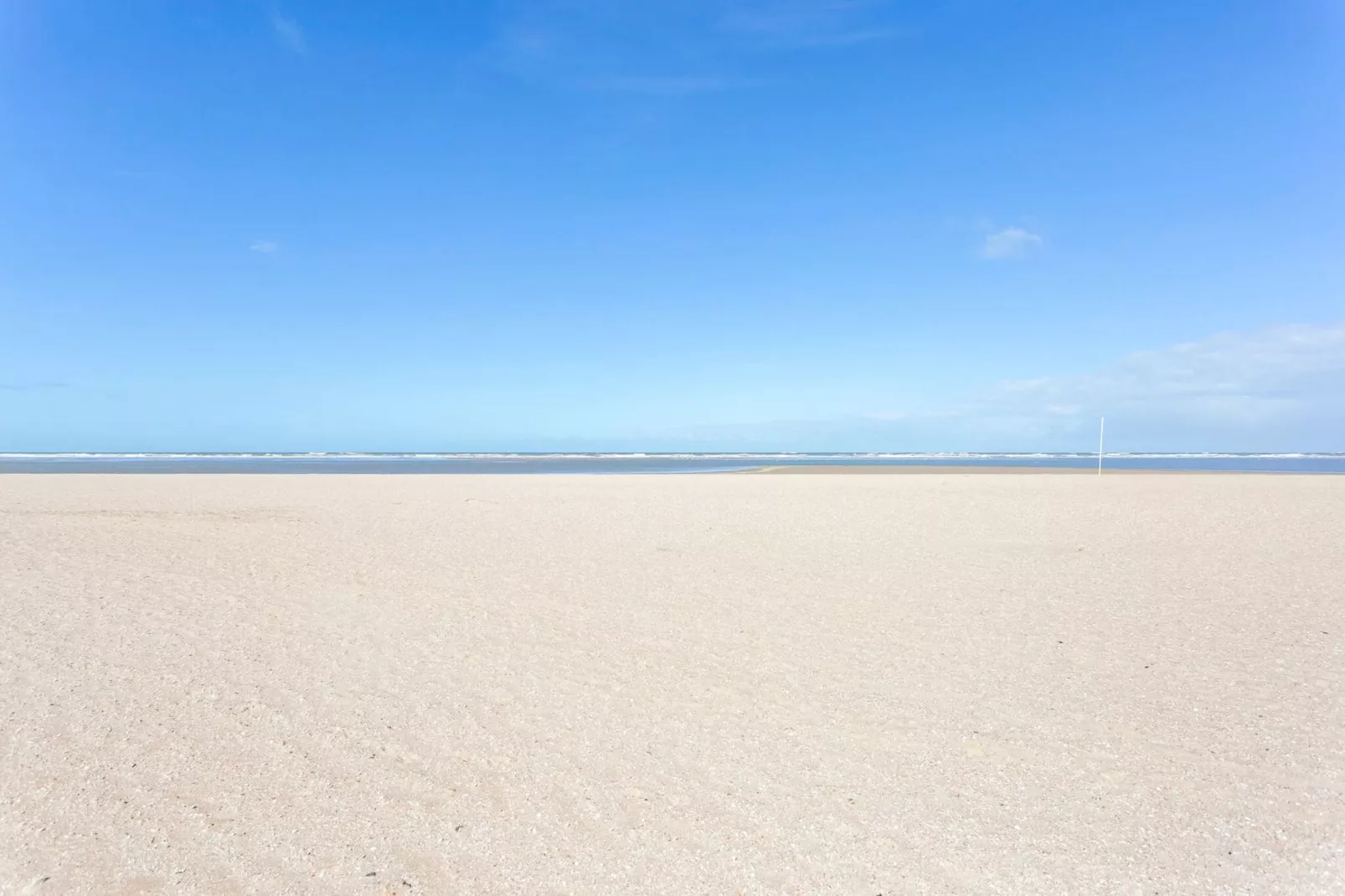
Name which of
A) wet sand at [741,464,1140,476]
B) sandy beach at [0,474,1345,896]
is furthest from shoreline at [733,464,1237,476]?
sandy beach at [0,474,1345,896]

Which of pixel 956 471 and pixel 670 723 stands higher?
pixel 956 471

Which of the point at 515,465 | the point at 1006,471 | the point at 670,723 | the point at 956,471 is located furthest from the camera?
the point at 515,465

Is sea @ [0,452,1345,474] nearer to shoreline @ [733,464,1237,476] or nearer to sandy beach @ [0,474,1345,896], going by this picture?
shoreline @ [733,464,1237,476]

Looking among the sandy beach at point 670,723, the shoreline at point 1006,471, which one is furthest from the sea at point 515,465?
the sandy beach at point 670,723

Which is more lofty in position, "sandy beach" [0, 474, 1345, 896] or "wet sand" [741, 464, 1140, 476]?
"wet sand" [741, 464, 1140, 476]

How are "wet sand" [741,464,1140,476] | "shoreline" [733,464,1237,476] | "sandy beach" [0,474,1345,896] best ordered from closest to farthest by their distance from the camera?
"sandy beach" [0,474,1345,896] < "shoreline" [733,464,1237,476] < "wet sand" [741,464,1140,476]

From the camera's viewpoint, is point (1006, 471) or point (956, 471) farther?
point (956, 471)

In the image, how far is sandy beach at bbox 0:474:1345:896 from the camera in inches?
114

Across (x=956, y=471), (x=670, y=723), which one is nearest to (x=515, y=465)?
(x=956, y=471)

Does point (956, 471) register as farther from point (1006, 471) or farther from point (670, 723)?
point (670, 723)

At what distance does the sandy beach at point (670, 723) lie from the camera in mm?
2887

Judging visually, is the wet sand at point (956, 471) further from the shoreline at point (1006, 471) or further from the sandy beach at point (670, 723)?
the sandy beach at point (670, 723)

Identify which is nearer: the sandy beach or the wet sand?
the sandy beach

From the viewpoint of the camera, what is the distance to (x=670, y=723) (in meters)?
4.18
